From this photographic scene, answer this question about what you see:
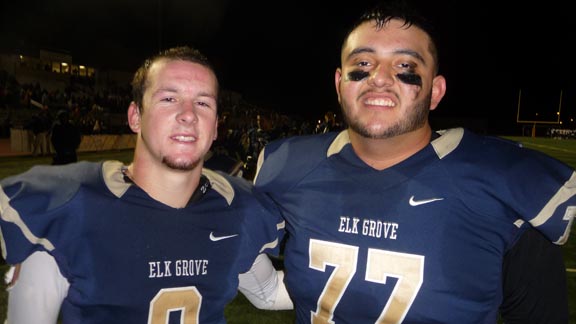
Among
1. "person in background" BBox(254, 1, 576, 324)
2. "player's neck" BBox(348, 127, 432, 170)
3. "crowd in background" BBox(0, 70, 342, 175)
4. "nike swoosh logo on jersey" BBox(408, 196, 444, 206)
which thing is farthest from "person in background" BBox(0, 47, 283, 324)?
"crowd in background" BBox(0, 70, 342, 175)

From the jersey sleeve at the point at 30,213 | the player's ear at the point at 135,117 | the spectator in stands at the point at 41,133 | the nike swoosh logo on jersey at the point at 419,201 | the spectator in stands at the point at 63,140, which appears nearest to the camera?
the jersey sleeve at the point at 30,213

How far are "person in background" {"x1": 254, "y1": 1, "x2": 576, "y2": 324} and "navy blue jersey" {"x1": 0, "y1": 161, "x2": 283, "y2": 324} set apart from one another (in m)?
0.29

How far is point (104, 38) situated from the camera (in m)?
36.0

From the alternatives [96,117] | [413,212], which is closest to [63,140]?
[413,212]

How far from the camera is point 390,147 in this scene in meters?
1.89

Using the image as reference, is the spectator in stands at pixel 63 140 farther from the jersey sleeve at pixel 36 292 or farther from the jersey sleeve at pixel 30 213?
the jersey sleeve at pixel 36 292

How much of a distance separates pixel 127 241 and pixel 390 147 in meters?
1.17

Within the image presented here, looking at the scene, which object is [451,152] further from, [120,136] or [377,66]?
[120,136]

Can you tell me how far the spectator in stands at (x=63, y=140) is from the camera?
8945 millimetres

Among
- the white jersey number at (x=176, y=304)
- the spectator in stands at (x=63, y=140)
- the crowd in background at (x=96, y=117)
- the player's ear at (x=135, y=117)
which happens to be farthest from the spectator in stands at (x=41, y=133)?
the white jersey number at (x=176, y=304)

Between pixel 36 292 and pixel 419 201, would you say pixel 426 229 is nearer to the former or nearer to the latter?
pixel 419 201

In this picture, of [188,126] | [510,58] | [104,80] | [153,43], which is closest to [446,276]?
[188,126]

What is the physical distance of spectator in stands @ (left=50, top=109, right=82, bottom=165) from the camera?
8945 mm

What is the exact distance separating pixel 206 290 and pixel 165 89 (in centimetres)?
92
